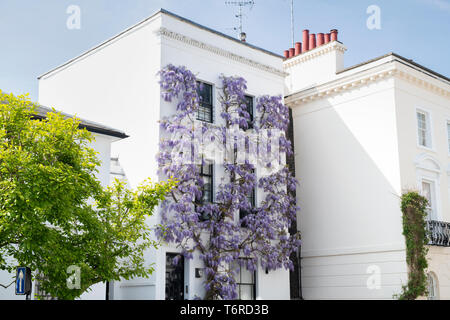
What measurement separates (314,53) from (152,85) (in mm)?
9501

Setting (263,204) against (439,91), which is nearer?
(263,204)

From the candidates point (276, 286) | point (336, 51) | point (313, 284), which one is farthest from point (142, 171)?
point (336, 51)

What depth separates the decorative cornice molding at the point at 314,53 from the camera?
24.3 meters

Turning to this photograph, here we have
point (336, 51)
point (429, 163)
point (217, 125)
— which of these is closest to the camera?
point (217, 125)

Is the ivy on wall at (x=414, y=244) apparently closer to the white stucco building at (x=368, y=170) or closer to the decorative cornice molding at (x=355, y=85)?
the white stucco building at (x=368, y=170)

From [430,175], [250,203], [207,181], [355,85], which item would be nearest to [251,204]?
[250,203]

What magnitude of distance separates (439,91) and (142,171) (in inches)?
499

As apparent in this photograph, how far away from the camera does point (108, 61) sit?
20234 mm

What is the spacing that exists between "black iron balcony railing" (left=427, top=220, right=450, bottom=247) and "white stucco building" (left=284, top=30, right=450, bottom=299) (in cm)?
4

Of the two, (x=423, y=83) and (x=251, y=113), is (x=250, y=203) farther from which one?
(x=423, y=83)

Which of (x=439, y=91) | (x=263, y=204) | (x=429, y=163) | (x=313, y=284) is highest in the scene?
(x=439, y=91)

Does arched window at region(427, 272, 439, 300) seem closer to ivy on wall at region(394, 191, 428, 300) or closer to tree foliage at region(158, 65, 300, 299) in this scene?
ivy on wall at region(394, 191, 428, 300)

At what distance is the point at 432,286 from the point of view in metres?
20.5
